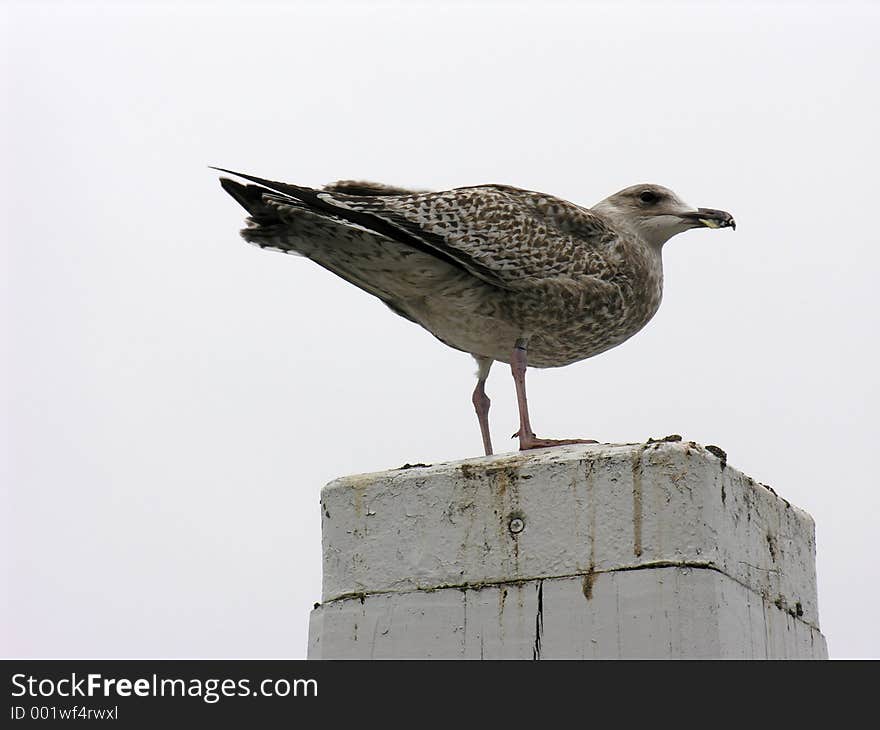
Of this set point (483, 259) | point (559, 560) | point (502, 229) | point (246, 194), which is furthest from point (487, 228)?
point (559, 560)

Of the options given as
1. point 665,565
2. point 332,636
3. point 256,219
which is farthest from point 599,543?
point 256,219

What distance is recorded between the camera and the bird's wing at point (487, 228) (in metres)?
7.36

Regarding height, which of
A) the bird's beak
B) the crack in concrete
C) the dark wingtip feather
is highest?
the bird's beak

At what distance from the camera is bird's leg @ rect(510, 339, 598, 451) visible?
6.85m

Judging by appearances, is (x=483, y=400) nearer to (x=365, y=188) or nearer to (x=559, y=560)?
(x=365, y=188)

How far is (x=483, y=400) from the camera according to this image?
7.92 metres

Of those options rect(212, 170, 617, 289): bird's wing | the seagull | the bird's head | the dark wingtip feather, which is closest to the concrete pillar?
the seagull

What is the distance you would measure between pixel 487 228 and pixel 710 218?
1.48m

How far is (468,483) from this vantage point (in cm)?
564

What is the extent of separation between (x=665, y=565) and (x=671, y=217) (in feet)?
11.1

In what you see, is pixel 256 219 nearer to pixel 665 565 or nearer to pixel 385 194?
pixel 385 194

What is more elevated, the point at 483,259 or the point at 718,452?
the point at 483,259

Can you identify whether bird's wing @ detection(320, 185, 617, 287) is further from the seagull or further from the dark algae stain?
the dark algae stain

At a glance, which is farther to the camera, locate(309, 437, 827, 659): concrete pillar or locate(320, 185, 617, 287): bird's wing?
locate(320, 185, 617, 287): bird's wing
